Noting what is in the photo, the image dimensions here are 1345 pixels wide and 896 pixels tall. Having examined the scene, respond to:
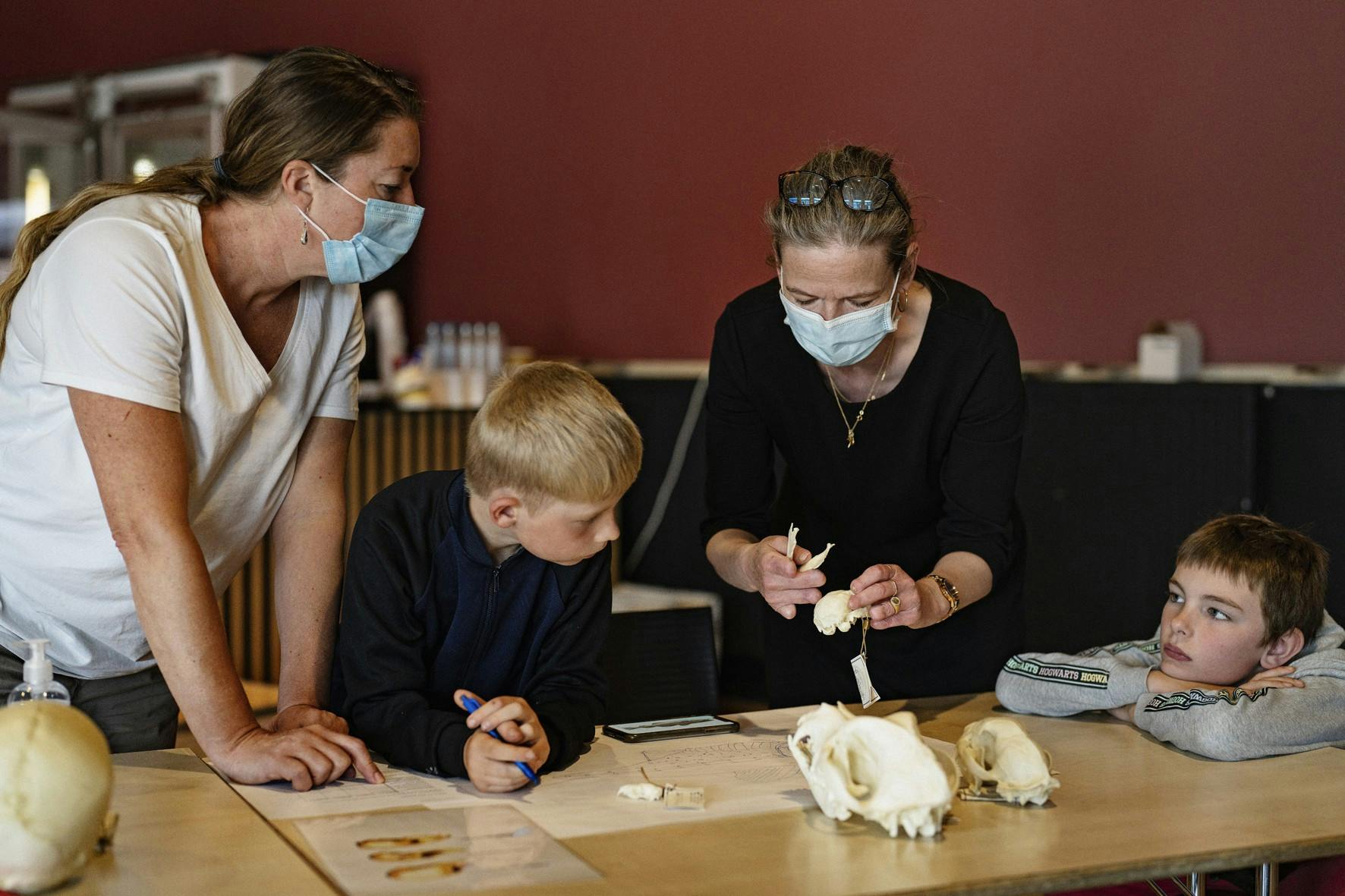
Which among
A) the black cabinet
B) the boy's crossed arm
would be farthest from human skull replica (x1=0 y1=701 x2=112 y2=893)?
the black cabinet

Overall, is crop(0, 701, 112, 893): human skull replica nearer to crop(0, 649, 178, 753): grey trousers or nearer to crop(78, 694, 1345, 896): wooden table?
crop(78, 694, 1345, 896): wooden table

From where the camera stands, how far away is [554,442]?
157 centimetres

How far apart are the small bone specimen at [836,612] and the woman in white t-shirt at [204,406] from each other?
557mm

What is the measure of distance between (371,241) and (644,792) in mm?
767

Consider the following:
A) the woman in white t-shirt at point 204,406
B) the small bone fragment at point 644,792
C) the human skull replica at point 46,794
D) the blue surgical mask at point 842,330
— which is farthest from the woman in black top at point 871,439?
the human skull replica at point 46,794

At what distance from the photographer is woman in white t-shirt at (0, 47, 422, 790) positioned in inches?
56.8

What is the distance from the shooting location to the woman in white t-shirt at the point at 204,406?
4.74 feet

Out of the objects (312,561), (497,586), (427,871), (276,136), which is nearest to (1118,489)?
(497,586)

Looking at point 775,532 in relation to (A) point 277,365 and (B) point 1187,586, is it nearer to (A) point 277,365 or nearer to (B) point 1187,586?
(B) point 1187,586

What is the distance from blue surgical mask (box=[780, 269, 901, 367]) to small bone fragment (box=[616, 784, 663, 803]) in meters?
0.70

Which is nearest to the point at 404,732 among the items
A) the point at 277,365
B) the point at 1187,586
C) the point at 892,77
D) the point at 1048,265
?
the point at 277,365

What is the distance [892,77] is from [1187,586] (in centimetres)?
227

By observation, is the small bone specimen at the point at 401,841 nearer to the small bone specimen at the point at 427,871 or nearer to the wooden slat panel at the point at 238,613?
the small bone specimen at the point at 427,871

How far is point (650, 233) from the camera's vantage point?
14.9 ft
